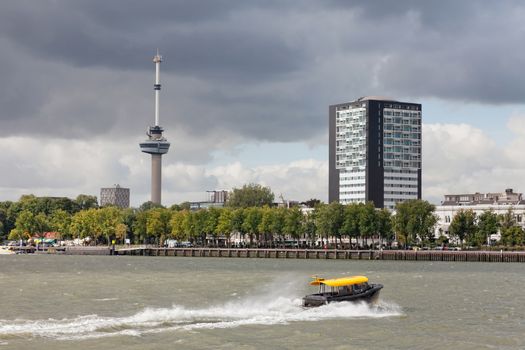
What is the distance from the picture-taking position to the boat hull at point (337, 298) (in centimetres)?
7219

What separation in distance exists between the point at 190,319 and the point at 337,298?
41.5ft

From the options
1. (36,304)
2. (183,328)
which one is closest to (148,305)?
(36,304)

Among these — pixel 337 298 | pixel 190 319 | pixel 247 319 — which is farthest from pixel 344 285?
pixel 190 319

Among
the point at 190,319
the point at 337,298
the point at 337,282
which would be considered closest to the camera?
the point at 190,319

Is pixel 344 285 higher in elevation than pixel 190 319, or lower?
higher

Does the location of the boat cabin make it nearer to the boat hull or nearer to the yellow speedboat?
the yellow speedboat

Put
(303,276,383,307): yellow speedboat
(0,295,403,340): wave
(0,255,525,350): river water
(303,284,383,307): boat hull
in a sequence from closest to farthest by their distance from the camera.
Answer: (0,255,525,350): river water → (0,295,403,340): wave → (303,284,383,307): boat hull → (303,276,383,307): yellow speedboat

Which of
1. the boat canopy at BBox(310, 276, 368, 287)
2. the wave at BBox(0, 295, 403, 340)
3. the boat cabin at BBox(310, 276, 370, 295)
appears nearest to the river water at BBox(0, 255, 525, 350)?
the wave at BBox(0, 295, 403, 340)

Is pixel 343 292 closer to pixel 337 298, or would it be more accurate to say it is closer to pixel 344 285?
pixel 344 285

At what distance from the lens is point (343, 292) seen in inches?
2938

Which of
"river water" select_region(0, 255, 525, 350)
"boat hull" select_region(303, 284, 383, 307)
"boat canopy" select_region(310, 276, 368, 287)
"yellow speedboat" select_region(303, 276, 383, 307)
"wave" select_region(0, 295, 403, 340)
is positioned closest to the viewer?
"river water" select_region(0, 255, 525, 350)

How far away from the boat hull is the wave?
486mm

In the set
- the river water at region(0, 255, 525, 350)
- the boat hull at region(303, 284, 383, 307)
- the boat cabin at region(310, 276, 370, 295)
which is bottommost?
the river water at region(0, 255, 525, 350)

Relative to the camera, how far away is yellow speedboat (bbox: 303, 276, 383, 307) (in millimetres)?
72438
